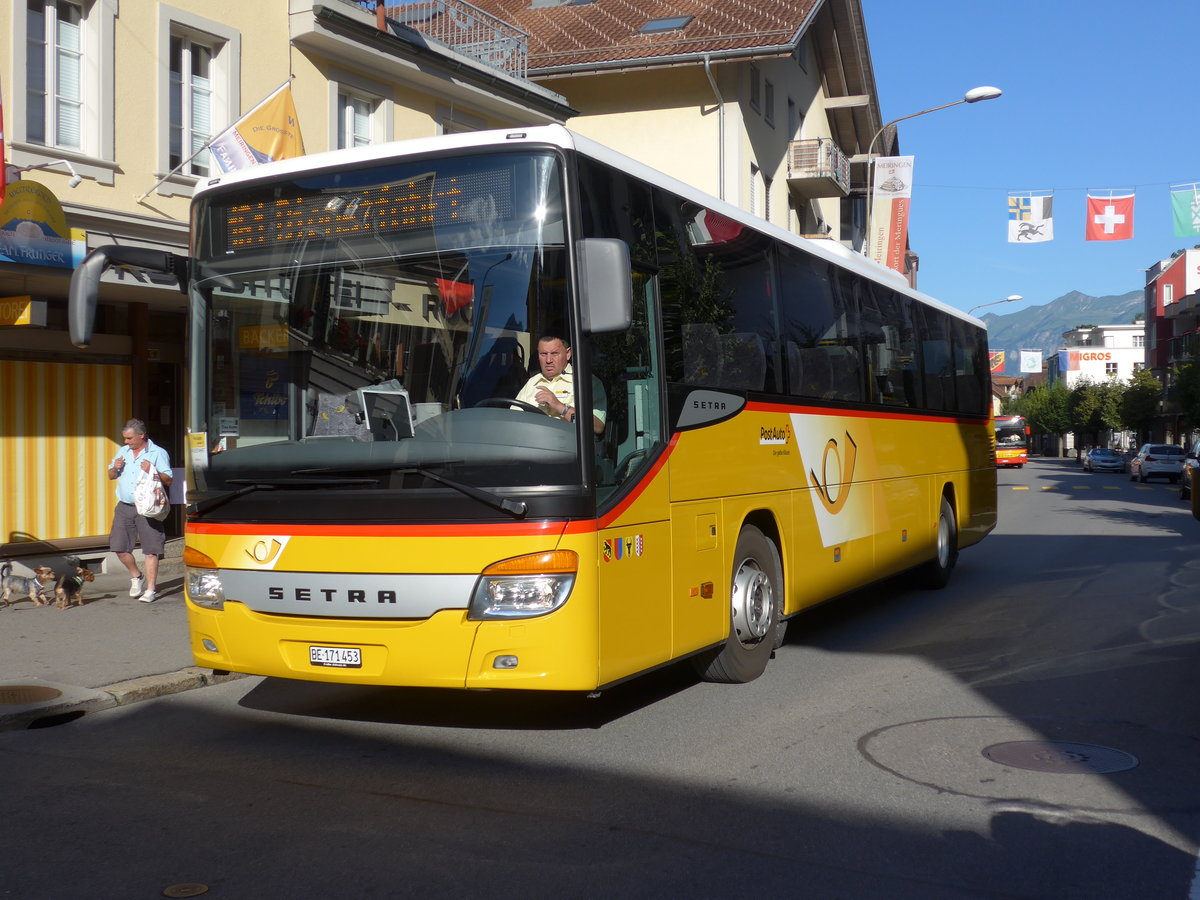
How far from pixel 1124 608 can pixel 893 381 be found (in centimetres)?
298

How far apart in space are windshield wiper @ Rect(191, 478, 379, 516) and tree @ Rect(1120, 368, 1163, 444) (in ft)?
290

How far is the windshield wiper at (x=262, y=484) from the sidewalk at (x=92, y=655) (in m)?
1.84

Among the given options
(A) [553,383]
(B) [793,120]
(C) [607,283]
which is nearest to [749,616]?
(A) [553,383]

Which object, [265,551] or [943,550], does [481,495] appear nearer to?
[265,551]

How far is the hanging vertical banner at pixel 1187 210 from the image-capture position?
30297 mm

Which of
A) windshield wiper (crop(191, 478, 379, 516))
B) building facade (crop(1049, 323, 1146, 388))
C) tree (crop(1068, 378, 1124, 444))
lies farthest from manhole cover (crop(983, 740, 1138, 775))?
building facade (crop(1049, 323, 1146, 388))

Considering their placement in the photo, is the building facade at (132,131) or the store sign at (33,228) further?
the building facade at (132,131)

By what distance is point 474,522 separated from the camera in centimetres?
598

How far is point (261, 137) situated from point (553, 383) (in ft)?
29.9

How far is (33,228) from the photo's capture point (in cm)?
1207

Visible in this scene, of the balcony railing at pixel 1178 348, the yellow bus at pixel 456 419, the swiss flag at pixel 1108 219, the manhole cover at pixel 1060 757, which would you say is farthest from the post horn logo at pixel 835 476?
the balcony railing at pixel 1178 348

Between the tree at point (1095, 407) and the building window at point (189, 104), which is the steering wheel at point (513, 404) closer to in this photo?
the building window at point (189, 104)

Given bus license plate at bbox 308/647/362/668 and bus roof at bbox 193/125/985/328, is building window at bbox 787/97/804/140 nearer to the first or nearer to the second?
bus roof at bbox 193/125/985/328

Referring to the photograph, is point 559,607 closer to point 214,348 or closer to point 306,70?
point 214,348
